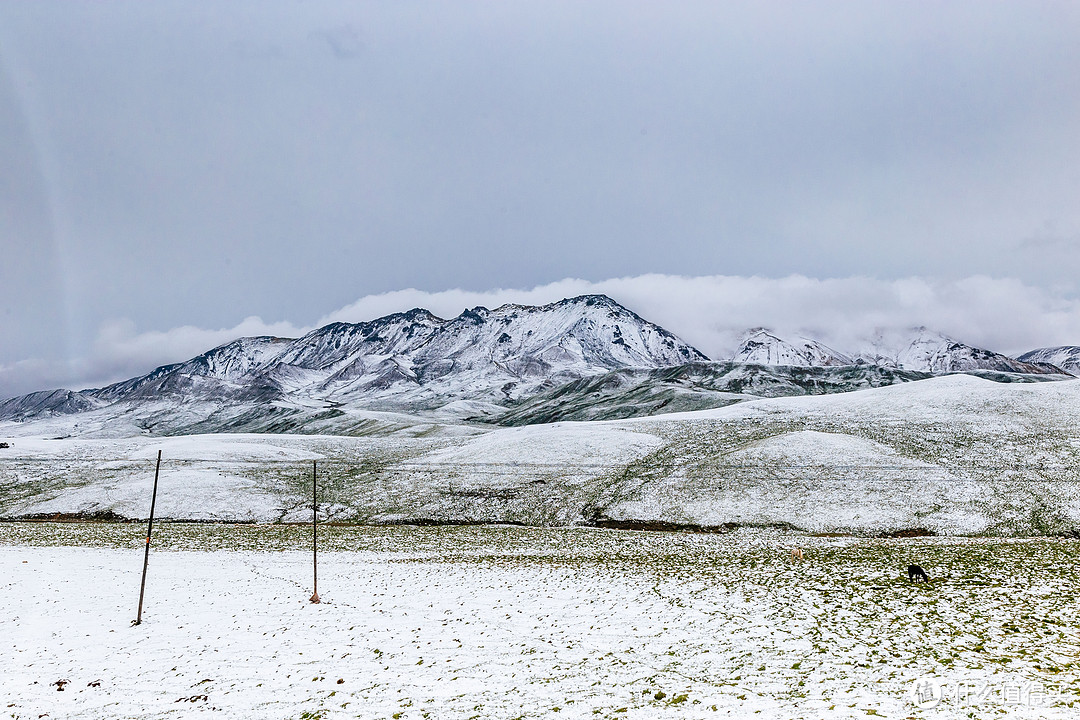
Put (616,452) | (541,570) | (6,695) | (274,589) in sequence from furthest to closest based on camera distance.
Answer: (616,452), (541,570), (274,589), (6,695)

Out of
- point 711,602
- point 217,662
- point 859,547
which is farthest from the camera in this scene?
point 859,547

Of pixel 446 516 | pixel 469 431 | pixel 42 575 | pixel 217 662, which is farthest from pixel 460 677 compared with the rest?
pixel 469 431

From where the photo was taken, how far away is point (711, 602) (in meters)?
20.9

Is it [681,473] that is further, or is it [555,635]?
[681,473]

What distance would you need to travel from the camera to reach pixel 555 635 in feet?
57.4

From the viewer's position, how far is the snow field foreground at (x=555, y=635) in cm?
1252

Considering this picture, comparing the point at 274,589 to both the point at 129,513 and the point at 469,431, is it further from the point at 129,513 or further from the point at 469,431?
the point at 469,431

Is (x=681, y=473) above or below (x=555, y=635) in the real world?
below

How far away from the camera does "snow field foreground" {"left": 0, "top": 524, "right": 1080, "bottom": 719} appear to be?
1252cm

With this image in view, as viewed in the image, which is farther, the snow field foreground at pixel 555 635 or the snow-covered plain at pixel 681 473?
the snow-covered plain at pixel 681 473

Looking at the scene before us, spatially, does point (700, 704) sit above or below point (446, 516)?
above

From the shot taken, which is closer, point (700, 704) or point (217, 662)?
point (700, 704)

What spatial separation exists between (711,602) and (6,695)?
20325mm

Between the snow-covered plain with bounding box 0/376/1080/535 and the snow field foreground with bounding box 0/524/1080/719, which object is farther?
the snow-covered plain with bounding box 0/376/1080/535
